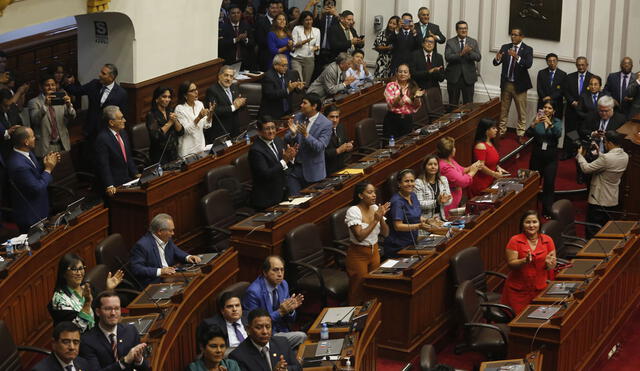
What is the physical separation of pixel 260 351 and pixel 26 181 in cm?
276

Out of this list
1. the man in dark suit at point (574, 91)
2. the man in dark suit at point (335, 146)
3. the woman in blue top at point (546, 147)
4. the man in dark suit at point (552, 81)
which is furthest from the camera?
the man in dark suit at point (552, 81)

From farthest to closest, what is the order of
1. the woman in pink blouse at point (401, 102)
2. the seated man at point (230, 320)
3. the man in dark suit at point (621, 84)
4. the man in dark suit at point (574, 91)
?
1. the man in dark suit at point (574, 91)
2. the man in dark suit at point (621, 84)
3. the woman in pink blouse at point (401, 102)
4. the seated man at point (230, 320)

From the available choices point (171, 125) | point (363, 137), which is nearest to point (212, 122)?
point (171, 125)

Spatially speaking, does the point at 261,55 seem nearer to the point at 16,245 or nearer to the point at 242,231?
the point at 242,231

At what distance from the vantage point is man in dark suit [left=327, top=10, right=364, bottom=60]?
46.0ft

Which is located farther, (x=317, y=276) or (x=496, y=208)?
(x=496, y=208)

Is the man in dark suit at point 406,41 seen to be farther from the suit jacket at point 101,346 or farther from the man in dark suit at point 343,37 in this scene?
the suit jacket at point 101,346

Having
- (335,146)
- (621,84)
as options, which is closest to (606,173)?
(621,84)

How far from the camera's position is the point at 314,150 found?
395 inches

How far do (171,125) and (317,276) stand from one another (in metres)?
2.31

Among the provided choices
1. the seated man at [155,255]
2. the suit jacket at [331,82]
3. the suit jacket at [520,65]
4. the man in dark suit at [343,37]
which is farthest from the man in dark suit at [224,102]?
the suit jacket at [520,65]

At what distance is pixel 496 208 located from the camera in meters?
9.73

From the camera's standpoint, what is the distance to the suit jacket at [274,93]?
38.7 feet

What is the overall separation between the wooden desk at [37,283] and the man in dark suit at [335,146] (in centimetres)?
264
